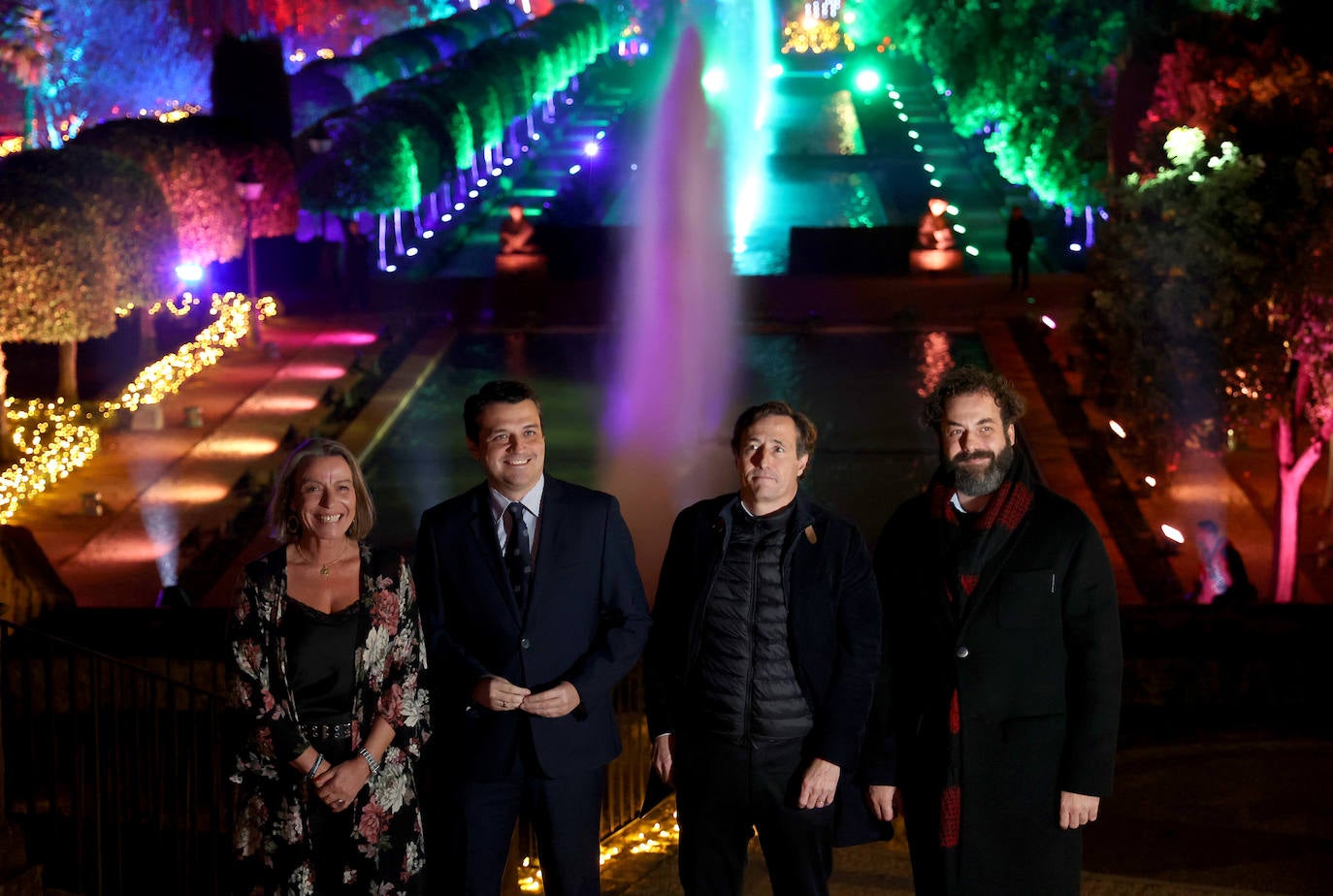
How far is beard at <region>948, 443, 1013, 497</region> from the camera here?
5.07 metres

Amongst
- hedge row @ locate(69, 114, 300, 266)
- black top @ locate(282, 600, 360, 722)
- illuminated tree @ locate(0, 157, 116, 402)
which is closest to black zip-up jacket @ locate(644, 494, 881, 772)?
black top @ locate(282, 600, 360, 722)

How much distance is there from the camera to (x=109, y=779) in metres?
9.24

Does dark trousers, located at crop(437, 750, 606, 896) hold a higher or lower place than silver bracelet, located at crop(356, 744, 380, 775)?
lower

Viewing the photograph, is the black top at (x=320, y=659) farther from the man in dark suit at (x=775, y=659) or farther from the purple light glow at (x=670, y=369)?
the purple light glow at (x=670, y=369)

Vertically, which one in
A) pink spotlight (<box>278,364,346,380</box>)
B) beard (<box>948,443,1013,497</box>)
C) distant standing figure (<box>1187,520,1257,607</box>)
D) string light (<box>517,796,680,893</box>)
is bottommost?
distant standing figure (<box>1187,520,1257,607</box>)

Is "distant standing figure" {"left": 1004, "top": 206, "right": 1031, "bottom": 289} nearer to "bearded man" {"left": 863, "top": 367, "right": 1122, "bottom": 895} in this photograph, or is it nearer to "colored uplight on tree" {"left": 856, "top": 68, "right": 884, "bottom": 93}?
"bearded man" {"left": 863, "top": 367, "right": 1122, "bottom": 895}

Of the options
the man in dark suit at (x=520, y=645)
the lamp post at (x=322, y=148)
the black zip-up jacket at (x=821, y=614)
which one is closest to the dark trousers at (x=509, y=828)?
the man in dark suit at (x=520, y=645)

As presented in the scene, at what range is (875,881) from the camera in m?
6.86

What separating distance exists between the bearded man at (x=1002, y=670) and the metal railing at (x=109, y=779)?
2.84 m

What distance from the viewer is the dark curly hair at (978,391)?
506cm

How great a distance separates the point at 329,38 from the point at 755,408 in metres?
82.6

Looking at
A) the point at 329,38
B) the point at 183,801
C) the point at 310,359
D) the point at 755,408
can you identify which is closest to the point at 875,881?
the point at 755,408

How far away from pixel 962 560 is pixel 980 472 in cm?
26

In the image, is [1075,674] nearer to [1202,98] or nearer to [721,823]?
[721,823]
